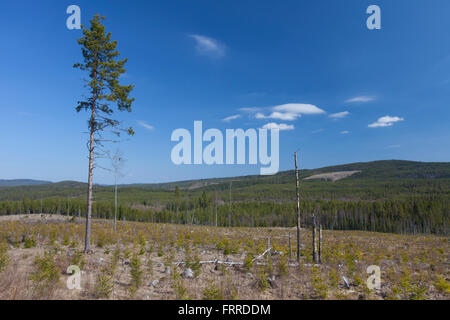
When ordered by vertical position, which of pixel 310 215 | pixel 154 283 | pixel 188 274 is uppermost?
pixel 154 283

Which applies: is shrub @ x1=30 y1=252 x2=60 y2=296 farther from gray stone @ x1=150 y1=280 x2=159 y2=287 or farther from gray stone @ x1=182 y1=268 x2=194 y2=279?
gray stone @ x1=182 y1=268 x2=194 y2=279

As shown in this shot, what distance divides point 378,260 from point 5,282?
1984cm

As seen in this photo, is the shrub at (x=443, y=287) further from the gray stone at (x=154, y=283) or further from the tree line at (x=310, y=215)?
the tree line at (x=310, y=215)

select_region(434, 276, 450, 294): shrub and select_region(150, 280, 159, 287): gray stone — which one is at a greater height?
select_region(150, 280, 159, 287): gray stone

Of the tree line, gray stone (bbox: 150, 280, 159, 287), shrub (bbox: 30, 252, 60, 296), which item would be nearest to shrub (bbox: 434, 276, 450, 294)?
gray stone (bbox: 150, 280, 159, 287)

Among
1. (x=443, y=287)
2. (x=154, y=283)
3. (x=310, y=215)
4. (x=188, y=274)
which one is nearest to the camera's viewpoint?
(x=154, y=283)

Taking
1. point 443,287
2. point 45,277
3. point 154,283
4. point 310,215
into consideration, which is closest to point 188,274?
point 154,283

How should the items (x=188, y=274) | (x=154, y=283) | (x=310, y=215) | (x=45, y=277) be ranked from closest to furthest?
1. (x=45, y=277)
2. (x=154, y=283)
3. (x=188, y=274)
4. (x=310, y=215)

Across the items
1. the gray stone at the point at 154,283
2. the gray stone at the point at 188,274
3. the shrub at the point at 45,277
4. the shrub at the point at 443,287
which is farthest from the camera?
the gray stone at the point at 188,274

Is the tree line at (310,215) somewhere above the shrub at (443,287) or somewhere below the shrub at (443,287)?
below

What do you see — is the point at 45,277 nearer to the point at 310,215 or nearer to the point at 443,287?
the point at 443,287

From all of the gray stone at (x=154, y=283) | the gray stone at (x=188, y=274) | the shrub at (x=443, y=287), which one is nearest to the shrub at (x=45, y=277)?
the gray stone at (x=154, y=283)
